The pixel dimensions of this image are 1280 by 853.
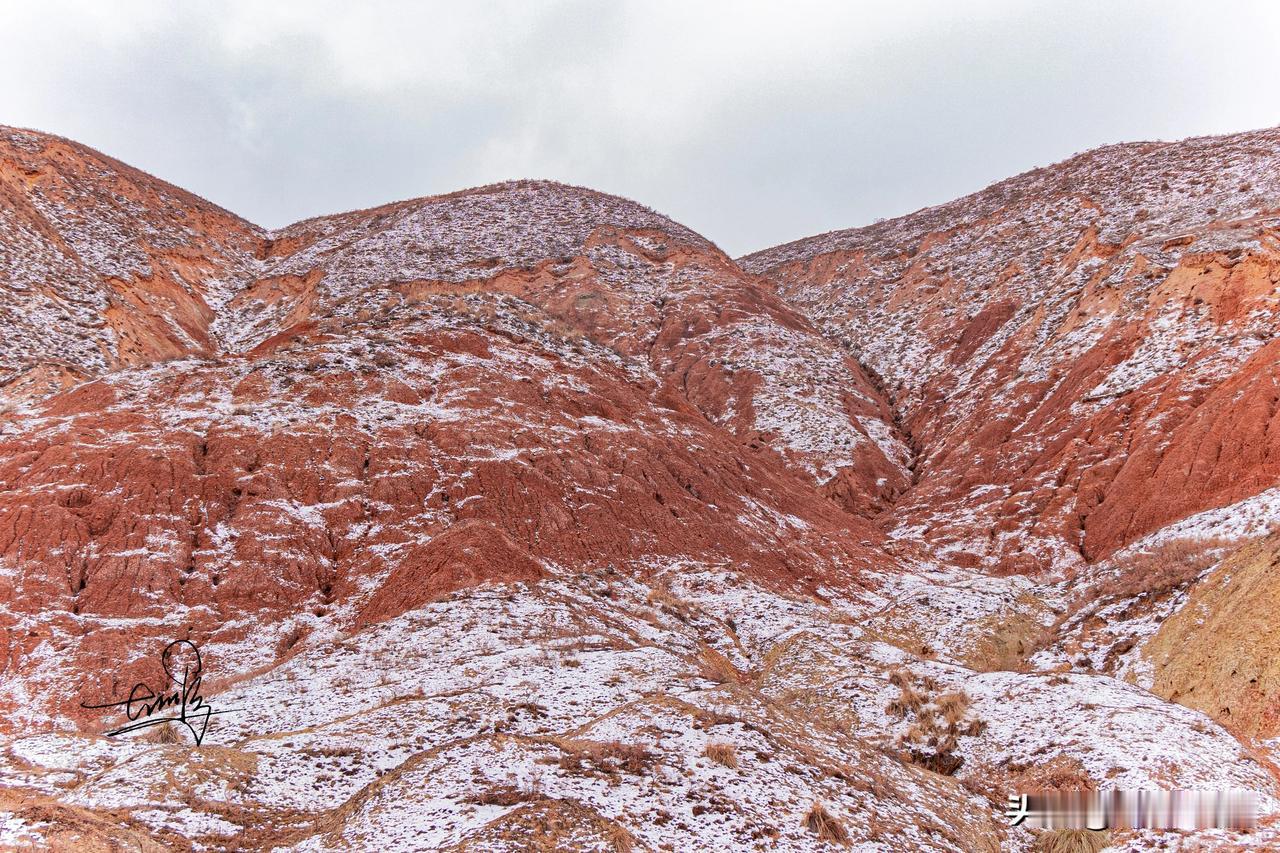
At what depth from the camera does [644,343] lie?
53.6m

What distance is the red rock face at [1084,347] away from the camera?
28250 millimetres

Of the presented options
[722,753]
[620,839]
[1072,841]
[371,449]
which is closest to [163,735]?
[620,839]

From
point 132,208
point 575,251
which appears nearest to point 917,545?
point 575,251

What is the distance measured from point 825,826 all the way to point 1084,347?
122 ft

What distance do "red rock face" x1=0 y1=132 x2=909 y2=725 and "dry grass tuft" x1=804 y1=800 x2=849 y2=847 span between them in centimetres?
1314

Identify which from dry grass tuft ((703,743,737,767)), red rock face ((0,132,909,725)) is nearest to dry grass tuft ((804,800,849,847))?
dry grass tuft ((703,743,737,767))

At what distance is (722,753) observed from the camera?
11.1 m

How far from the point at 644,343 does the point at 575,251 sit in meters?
13.5
